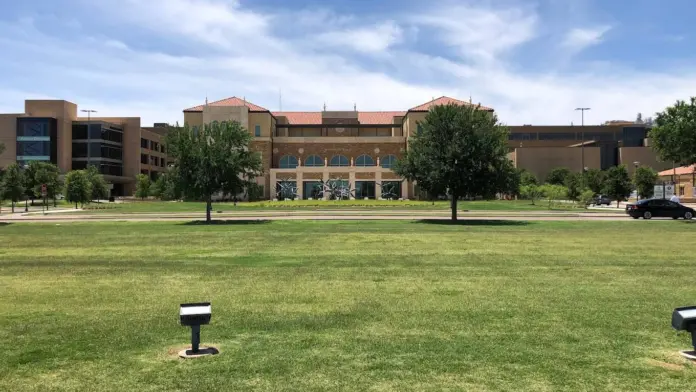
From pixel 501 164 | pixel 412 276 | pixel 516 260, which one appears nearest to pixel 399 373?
pixel 412 276

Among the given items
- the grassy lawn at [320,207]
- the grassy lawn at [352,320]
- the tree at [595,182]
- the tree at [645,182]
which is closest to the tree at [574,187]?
the tree at [595,182]

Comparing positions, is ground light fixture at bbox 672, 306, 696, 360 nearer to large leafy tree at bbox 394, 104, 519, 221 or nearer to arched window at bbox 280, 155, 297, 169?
large leafy tree at bbox 394, 104, 519, 221

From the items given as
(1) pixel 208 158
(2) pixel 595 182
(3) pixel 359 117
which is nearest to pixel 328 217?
(1) pixel 208 158

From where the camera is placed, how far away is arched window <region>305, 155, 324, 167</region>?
101 metres

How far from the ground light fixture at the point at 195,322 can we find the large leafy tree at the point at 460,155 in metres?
29.6

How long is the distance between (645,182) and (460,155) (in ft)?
167

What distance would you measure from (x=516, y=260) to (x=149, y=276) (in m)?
9.81

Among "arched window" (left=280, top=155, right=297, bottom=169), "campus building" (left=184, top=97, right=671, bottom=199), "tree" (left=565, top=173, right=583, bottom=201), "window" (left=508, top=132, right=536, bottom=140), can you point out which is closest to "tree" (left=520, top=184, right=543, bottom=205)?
"tree" (left=565, top=173, right=583, bottom=201)

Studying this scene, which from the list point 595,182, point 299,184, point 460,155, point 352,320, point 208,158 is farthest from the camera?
point 299,184

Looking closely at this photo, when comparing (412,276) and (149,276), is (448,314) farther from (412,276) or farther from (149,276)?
(149,276)

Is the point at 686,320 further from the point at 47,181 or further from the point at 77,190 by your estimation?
the point at 47,181

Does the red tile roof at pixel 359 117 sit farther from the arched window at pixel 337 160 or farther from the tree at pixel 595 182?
the tree at pixel 595 182

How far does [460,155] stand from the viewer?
117 ft

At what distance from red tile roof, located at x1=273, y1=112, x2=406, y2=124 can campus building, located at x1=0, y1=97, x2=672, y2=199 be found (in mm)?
202
